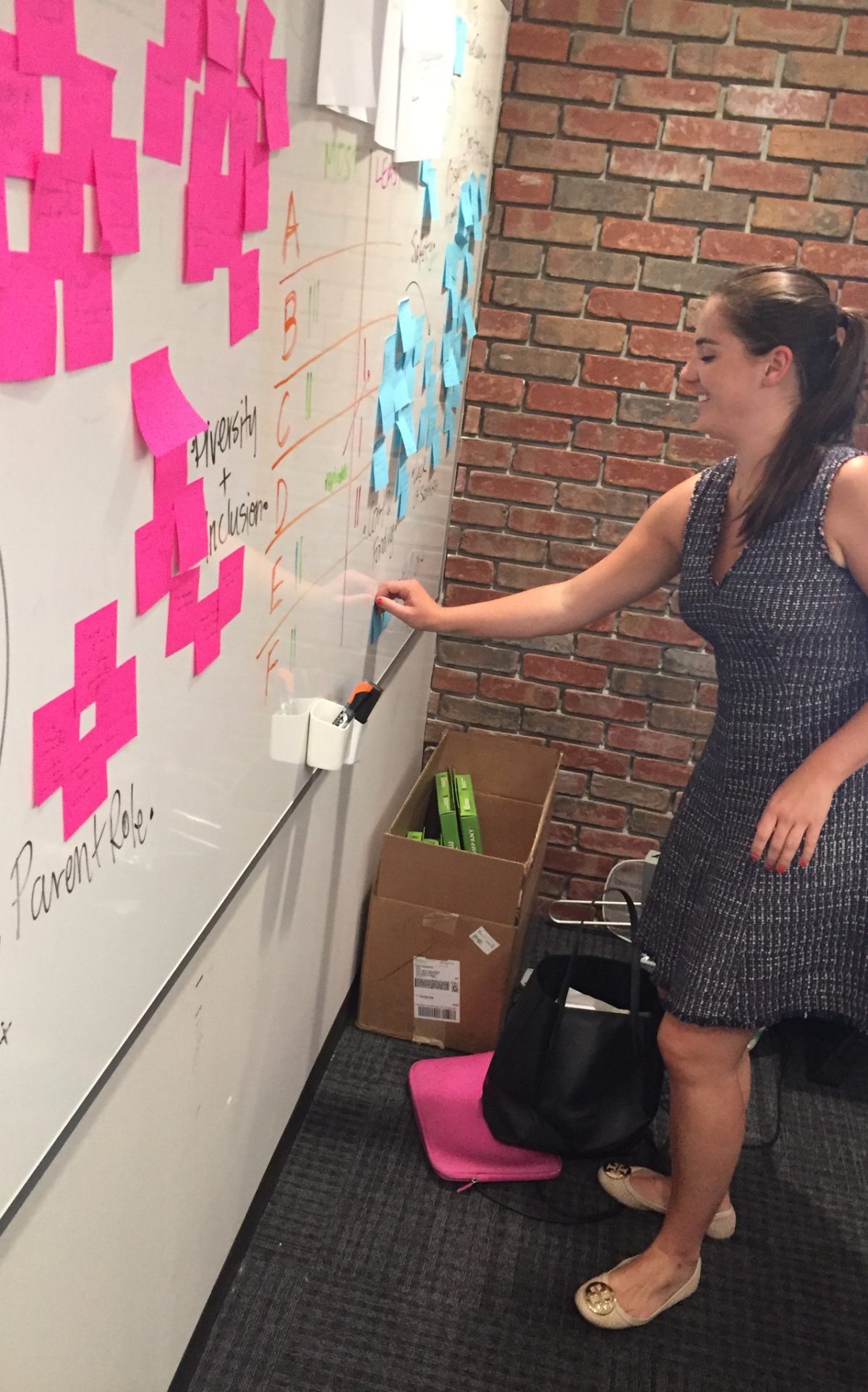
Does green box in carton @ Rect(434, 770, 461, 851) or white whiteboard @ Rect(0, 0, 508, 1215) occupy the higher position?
white whiteboard @ Rect(0, 0, 508, 1215)

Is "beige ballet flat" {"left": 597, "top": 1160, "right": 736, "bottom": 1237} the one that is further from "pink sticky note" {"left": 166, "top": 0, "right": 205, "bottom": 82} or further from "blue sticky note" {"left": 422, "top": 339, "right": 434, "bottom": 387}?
"pink sticky note" {"left": 166, "top": 0, "right": 205, "bottom": 82}

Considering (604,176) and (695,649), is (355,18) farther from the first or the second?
(695,649)

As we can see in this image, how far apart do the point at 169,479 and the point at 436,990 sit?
5.17 ft

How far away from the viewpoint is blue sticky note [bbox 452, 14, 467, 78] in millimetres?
1746

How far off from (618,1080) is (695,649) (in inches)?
41.9

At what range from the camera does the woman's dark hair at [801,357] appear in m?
1.47

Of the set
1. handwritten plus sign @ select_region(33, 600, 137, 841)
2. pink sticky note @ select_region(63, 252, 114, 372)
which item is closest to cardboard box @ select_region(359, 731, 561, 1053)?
handwritten plus sign @ select_region(33, 600, 137, 841)

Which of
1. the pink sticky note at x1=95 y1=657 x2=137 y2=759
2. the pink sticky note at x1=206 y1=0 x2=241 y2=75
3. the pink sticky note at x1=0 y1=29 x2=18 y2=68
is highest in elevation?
the pink sticky note at x1=206 y1=0 x2=241 y2=75

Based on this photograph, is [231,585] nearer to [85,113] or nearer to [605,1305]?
[85,113]

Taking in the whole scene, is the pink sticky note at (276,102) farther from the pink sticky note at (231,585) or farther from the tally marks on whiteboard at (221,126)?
the pink sticky note at (231,585)

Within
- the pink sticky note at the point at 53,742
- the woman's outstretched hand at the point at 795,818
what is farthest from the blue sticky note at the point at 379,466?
the pink sticky note at the point at 53,742

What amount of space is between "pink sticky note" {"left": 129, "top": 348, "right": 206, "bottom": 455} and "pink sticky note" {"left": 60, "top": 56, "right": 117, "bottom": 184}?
15 cm

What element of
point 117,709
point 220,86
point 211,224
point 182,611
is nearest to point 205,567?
point 182,611

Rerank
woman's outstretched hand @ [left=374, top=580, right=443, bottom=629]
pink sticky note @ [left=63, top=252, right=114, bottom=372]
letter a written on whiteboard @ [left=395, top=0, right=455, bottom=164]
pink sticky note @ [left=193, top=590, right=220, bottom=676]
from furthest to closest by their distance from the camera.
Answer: woman's outstretched hand @ [left=374, top=580, right=443, bottom=629], letter a written on whiteboard @ [left=395, top=0, right=455, bottom=164], pink sticky note @ [left=193, top=590, right=220, bottom=676], pink sticky note @ [left=63, top=252, right=114, bottom=372]
